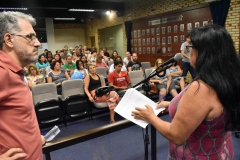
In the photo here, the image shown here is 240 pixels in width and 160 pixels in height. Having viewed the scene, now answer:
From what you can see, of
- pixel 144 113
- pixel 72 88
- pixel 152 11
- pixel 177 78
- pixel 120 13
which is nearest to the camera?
pixel 144 113

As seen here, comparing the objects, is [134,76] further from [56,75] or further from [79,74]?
[56,75]

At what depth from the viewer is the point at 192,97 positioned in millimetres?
794

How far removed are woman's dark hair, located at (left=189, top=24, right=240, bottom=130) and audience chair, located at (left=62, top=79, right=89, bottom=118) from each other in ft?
9.86

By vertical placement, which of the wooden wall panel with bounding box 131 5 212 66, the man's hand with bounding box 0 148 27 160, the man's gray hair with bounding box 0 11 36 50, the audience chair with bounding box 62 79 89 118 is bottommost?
the audience chair with bounding box 62 79 89 118

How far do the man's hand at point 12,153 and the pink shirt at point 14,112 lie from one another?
0.03 m

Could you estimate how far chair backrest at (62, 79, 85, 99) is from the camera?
Answer: 3.74 meters

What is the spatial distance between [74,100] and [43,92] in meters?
0.57

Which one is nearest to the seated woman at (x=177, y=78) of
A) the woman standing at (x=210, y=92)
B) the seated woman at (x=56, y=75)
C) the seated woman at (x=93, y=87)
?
the seated woman at (x=93, y=87)

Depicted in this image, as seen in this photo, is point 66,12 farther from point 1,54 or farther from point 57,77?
point 1,54

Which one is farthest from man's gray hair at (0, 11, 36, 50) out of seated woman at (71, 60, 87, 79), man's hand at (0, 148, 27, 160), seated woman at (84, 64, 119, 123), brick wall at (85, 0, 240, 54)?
brick wall at (85, 0, 240, 54)

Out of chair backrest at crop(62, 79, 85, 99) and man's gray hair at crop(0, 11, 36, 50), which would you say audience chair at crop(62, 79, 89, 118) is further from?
man's gray hair at crop(0, 11, 36, 50)

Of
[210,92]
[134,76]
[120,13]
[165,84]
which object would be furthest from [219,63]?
[120,13]

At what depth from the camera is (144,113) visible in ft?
3.23

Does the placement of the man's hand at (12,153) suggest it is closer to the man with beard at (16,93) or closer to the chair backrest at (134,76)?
the man with beard at (16,93)
